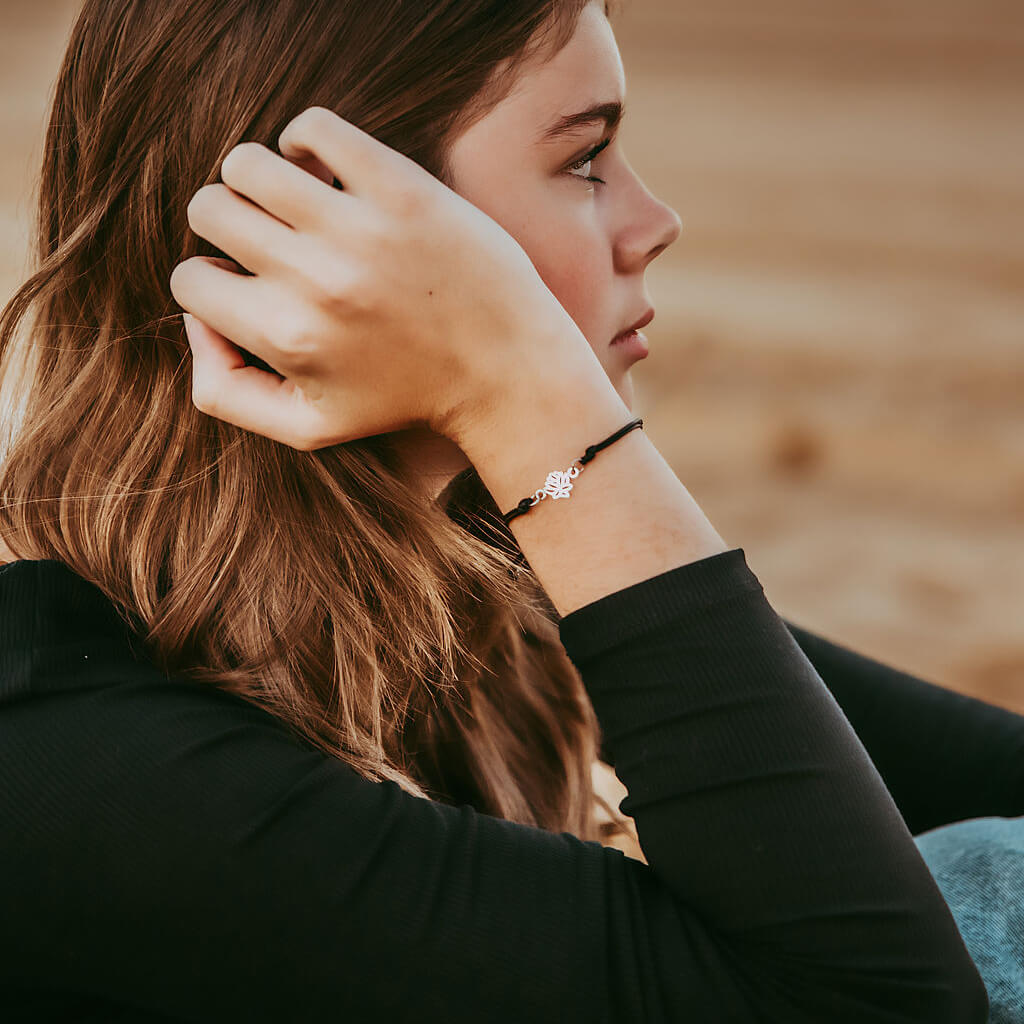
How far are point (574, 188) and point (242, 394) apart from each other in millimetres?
311

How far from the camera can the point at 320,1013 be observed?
69 cm

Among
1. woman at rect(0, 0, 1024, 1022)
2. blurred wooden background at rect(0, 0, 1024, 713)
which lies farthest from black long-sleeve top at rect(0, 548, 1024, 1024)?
blurred wooden background at rect(0, 0, 1024, 713)

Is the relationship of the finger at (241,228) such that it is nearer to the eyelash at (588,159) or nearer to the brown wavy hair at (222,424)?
the brown wavy hair at (222,424)

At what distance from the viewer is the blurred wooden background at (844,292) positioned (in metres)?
2.92

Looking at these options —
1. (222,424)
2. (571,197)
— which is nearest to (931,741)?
(571,197)

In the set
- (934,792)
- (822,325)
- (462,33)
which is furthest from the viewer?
→ (822,325)

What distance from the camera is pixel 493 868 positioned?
71cm

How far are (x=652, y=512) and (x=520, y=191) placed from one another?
0.29m

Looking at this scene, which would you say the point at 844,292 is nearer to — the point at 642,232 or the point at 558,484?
the point at 642,232

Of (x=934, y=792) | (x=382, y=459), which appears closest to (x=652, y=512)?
(x=382, y=459)

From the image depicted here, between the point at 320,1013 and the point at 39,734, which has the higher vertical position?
the point at 39,734

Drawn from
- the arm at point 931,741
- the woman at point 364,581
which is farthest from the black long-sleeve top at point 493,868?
the arm at point 931,741

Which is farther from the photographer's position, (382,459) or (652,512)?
(382,459)

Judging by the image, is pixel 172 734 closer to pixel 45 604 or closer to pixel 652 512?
pixel 45 604
